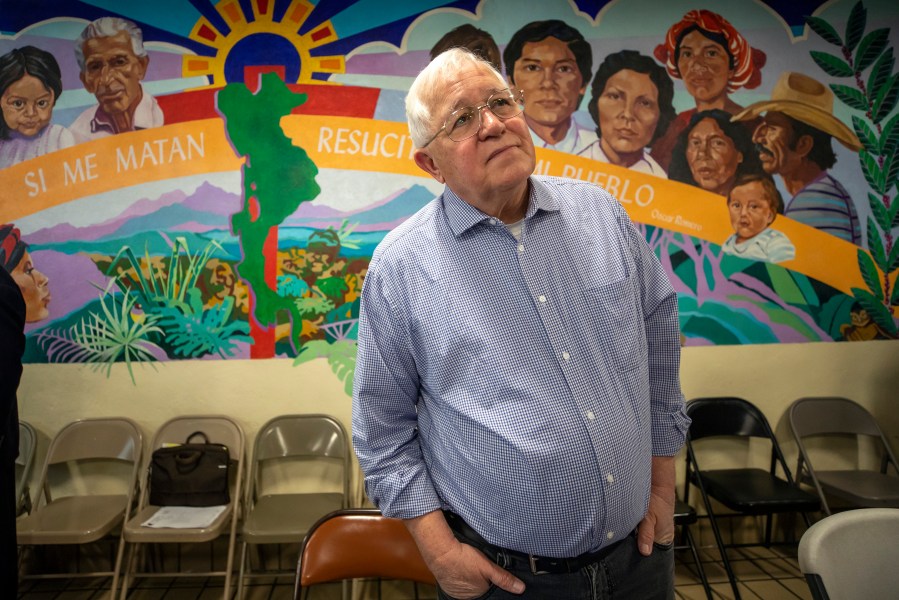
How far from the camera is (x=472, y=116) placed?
4.00ft

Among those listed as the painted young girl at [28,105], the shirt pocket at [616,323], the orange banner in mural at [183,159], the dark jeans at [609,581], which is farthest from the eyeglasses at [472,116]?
the painted young girl at [28,105]

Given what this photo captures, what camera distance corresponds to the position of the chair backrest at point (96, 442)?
2.95 meters

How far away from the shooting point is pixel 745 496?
8.84ft

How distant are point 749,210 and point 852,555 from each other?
2308 mm

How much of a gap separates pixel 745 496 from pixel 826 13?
8.65 ft

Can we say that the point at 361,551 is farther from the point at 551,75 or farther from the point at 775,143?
the point at 775,143

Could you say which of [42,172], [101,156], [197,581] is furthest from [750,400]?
[42,172]

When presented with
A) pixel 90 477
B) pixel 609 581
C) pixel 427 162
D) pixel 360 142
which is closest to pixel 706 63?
pixel 360 142

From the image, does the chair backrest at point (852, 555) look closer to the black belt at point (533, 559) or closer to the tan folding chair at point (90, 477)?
the black belt at point (533, 559)

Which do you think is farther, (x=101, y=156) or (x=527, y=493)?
(x=101, y=156)

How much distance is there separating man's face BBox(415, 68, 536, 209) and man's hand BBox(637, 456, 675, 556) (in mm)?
764

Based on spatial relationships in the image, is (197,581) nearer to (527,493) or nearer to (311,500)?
(311,500)

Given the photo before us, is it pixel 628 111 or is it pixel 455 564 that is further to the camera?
pixel 628 111

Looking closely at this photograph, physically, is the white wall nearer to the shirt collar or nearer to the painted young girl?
the painted young girl
